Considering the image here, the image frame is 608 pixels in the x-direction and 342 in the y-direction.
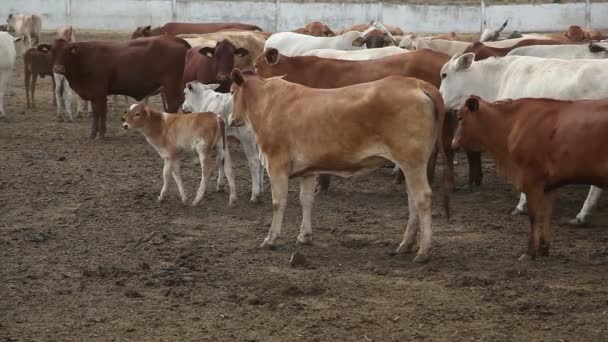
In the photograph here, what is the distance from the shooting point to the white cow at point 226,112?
10.5 m

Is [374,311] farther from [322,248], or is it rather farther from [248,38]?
[248,38]

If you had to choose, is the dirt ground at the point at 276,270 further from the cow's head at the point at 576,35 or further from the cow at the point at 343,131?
the cow's head at the point at 576,35

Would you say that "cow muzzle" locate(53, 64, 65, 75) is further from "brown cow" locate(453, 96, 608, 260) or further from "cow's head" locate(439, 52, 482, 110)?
"brown cow" locate(453, 96, 608, 260)

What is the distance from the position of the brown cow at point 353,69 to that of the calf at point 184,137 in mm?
1356

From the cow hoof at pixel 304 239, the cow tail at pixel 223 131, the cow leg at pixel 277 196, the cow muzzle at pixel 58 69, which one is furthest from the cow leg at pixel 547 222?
the cow muzzle at pixel 58 69

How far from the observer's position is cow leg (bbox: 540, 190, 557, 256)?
26.7ft

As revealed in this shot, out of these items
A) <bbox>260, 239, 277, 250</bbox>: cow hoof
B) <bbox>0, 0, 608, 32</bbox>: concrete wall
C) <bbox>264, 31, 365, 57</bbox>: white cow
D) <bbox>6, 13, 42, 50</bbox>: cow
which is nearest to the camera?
<bbox>260, 239, 277, 250</bbox>: cow hoof

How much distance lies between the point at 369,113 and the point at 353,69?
3.38m

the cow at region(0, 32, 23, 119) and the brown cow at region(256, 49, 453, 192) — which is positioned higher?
the brown cow at region(256, 49, 453, 192)

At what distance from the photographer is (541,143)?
793cm

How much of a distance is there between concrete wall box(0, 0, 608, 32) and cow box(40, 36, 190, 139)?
19.6m

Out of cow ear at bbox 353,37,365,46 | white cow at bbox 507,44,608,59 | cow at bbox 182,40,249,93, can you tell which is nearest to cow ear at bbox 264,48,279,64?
cow at bbox 182,40,249,93

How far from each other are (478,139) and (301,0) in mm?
30650

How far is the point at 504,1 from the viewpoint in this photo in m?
40.0
